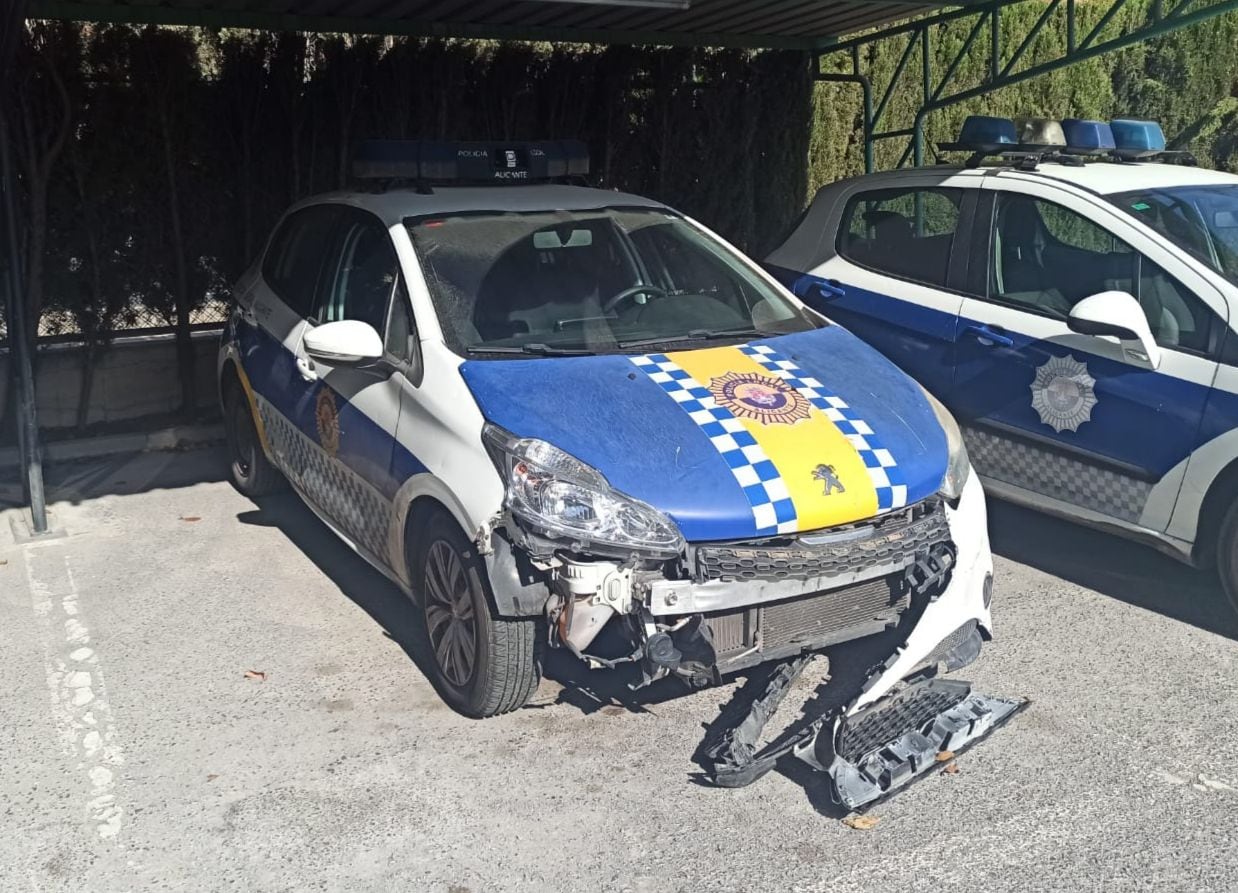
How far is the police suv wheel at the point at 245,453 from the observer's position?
6230mm

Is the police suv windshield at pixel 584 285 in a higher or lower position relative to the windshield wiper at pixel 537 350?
higher

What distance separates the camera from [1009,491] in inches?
218

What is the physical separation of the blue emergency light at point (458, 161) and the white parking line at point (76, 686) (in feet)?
7.23

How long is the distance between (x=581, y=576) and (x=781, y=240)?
146 inches

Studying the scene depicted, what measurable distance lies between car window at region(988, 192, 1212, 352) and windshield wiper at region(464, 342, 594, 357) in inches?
84.0

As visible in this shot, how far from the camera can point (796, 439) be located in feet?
13.2

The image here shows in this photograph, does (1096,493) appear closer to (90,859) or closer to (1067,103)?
(90,859)

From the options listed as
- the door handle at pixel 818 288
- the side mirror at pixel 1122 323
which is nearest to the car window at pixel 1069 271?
the side mirror at pixel 1122 323

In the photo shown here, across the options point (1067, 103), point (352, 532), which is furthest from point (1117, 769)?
point (1067, 103)

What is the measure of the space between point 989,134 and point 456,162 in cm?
262

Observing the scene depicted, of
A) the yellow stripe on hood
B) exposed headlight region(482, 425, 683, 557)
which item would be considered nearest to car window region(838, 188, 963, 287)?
the yellow stripe on hood

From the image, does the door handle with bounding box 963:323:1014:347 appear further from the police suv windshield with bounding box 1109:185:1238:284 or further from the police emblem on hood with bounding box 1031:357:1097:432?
the police suv windshield with bounding box 1109:185:1238:284

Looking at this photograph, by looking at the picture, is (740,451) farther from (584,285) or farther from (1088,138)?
(1088,138)

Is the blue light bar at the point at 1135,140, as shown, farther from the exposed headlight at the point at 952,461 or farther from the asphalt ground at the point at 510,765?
the exposed headlight at the point at 952,461
